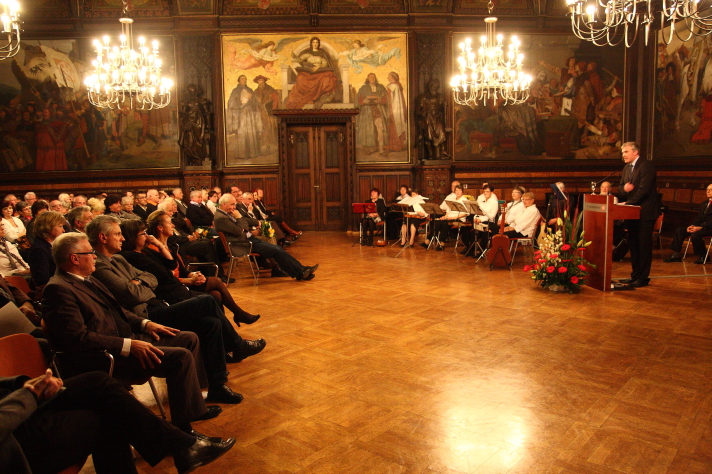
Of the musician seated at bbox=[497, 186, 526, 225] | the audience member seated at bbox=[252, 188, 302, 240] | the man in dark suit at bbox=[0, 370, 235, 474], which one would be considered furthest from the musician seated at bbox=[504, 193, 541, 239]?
the man in dark suit at bbox=[0, 370, 235, 474]

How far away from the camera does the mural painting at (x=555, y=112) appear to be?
45.0 feet

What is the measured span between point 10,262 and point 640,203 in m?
7.26

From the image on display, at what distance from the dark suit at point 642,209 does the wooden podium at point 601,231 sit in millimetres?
245

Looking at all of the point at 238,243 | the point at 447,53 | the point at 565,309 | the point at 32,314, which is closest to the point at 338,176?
the point at 447,53

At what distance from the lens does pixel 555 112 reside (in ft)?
45.4

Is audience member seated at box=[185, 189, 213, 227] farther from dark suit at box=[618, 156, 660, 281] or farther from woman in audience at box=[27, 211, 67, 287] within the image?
dark suit at box=[618, 156, 660, 281]

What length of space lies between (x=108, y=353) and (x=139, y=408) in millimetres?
615

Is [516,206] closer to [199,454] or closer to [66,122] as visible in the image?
[199,454]

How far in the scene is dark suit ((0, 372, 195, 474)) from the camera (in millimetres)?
2078

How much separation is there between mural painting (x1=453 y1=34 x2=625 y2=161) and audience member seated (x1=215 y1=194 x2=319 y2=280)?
7154 millimetres

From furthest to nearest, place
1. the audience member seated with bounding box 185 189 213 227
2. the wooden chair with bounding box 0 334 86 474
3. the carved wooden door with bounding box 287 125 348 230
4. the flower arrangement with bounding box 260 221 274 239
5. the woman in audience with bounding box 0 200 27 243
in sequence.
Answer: the carved wooden door with bounding box 287 125 348 230
the audience member seated with bounding box 185 189 213 227
the flower arrangement with bounding box 260 221 274 239
the woman in audience with bounding box 0 200 27 243
the wooden chair with bounding box 0 334 86 474

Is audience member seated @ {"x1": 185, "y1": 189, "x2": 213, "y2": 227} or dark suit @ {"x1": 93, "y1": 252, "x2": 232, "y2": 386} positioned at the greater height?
audience member seated @ {"x1": 185, "y1": 189, "x2": 213, "y2": 227}

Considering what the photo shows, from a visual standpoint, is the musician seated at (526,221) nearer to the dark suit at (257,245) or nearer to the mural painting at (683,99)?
the dark suit at (257,245)

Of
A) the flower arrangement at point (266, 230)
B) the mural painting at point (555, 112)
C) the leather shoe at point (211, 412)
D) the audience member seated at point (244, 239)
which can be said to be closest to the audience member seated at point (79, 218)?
the leather shoe at point (211, 412)
